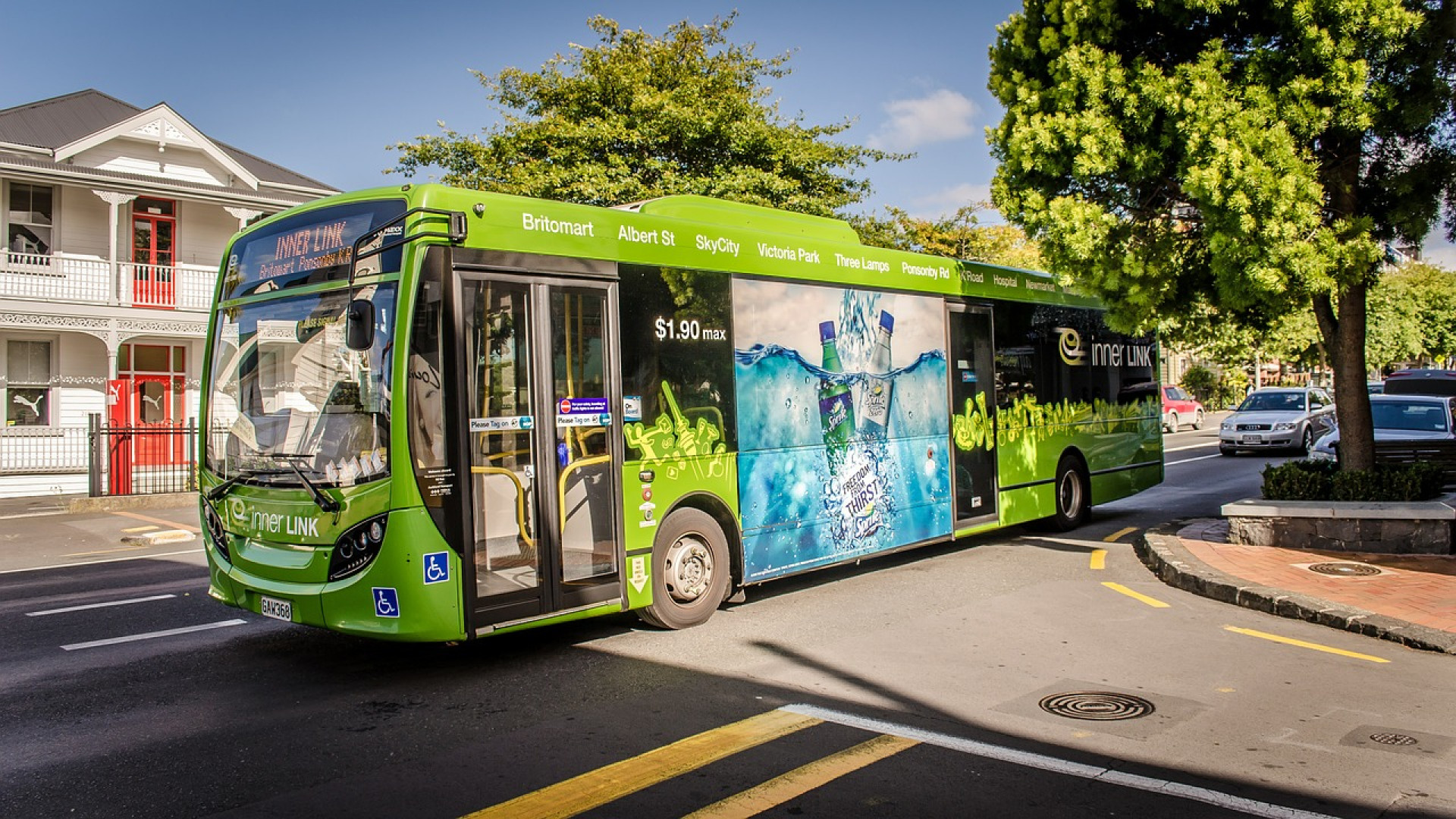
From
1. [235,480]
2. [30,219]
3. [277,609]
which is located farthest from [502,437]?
[30,219]

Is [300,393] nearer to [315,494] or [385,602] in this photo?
[315,494]

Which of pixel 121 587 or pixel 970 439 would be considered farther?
pixel 970 439

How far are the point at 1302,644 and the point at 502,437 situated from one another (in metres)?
5.83

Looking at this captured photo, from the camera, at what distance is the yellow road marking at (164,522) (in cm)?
1555

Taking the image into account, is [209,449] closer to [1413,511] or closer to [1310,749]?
[1310,749]

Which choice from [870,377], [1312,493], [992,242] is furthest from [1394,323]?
[870,377]

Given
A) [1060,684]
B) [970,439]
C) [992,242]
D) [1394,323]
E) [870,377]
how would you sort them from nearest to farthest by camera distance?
[1060,684]
[870,377]
[970,439]
[992,242]
[1394,323]

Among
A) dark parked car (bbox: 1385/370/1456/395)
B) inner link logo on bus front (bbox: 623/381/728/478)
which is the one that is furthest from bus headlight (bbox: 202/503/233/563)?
dark parked car (bbox: 1385/370/1456/395)

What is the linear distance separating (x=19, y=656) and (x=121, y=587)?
3.11 m

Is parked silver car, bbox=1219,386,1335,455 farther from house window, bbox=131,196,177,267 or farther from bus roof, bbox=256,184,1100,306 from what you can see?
house window, bbox=131,196,177,267

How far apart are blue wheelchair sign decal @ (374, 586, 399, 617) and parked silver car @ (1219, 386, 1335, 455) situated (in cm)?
2442

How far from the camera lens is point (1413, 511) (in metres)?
10.1

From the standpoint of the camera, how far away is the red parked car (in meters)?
39.4

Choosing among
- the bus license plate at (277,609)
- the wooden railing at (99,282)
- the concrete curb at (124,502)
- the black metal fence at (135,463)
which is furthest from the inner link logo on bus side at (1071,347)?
the wooden railing at (99,282)
